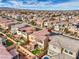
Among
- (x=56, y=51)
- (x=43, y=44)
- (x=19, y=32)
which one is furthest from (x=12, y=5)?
(x=19, y=32)

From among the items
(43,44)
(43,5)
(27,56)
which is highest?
(43,5)

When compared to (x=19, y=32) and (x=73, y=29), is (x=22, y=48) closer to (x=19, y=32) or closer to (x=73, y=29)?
(x=19, y=32)

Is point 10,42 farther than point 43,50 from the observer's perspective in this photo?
Yes

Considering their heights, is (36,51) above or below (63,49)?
below

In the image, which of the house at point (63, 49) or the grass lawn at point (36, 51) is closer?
the house at point (63, 49)

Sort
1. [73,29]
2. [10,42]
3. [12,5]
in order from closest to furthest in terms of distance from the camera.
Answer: [12,5] < [10,42] < [73,29]

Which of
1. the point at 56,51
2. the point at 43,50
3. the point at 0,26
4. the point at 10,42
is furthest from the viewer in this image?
the point at 0,26

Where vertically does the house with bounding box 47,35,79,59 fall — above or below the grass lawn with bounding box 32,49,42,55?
above

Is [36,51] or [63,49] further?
[36,51]

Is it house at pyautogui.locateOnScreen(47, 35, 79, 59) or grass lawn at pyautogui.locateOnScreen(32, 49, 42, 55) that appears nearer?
house at pyautogui.locateOnScreen(47, 35, 79, 59)

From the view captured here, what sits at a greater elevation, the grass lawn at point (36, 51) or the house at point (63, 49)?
the house at point (63, 49)

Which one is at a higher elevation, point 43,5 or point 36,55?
point 43,5
